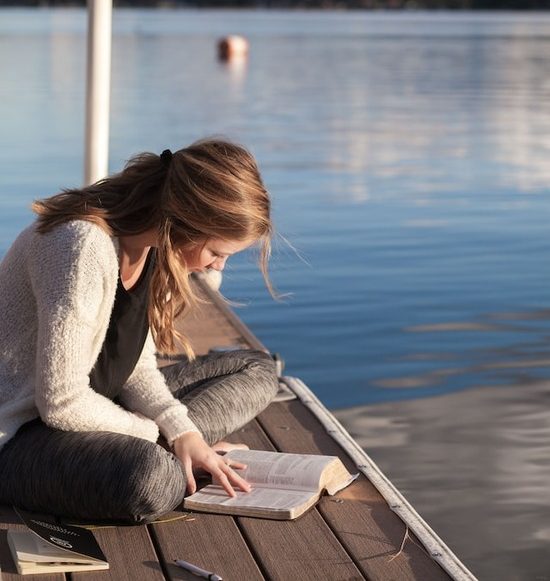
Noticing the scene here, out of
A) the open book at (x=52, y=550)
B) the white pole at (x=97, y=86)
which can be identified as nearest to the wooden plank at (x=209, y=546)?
the open book at (x=52, y=550)

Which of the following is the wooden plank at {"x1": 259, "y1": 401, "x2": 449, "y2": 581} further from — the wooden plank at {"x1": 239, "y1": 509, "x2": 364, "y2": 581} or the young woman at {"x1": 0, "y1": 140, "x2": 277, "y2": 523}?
the young woman at {"x1": 0, "y1": 140, "x2": 277, "y2": 523}

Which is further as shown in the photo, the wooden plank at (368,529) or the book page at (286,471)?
the book page at (286,471)

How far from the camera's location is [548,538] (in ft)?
13.7

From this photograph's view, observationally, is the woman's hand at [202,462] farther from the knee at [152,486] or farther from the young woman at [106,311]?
the knee at [152,486]

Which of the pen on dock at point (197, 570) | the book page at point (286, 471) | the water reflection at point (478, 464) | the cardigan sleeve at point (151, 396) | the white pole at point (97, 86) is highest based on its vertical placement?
the white pole at point (97, 86)

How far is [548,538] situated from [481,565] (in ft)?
0.94

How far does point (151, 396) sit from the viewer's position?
→ 374 cm

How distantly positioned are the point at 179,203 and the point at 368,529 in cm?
97

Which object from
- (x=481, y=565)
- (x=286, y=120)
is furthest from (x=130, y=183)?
(x=286, y=120)

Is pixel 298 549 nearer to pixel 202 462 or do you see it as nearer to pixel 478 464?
pixel 202 462

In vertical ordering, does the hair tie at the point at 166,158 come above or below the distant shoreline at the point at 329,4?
above

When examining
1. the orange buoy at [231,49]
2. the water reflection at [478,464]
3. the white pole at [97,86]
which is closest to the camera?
the water reflection at [478,464]

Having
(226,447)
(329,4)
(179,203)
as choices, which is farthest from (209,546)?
(329,4)

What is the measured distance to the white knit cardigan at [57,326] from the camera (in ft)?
10.6
